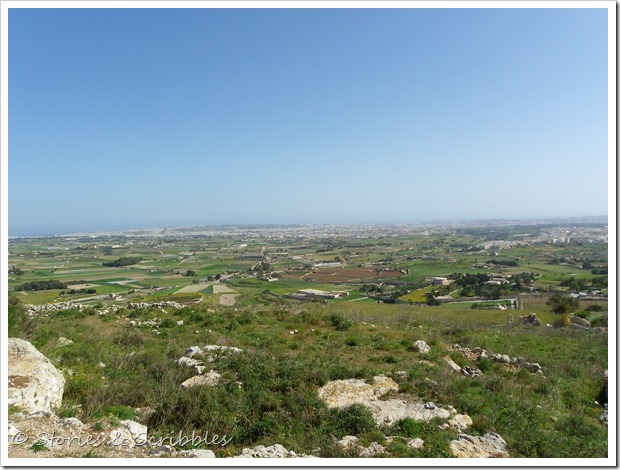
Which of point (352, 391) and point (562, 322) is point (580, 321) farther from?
point (352, 391)

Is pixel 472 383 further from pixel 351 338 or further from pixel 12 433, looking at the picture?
pixel 12 433

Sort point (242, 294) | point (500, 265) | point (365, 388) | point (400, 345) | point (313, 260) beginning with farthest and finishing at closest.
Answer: point (313, 260)
point (500, 265)
point (242, 294)
point (400, 345)
point (365, 388)

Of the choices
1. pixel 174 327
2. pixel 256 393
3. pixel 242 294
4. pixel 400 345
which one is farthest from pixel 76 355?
pixel 242 294

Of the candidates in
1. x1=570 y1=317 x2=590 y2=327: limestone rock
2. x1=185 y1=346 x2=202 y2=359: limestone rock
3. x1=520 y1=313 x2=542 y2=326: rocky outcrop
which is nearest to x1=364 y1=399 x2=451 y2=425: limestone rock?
x1=185 y1=346 x2=202 y2=359: limestone rock

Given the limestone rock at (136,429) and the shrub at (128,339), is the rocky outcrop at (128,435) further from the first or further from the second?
the shrub at (128,339)

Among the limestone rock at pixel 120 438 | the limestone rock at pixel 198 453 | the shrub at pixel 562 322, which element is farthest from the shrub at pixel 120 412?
the shrub at pixel 562 322

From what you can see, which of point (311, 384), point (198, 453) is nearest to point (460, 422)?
point (311, 384)
